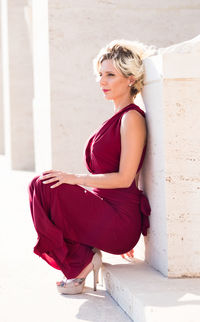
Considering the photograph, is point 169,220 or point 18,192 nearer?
point 169,220

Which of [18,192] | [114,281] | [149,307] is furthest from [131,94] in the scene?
[18,192]

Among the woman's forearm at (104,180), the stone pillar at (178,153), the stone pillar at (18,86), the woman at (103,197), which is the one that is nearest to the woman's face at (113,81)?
the woman at (103,197)

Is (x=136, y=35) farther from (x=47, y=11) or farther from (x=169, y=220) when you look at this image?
(x=169, y=220)

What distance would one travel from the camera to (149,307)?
8.96 feet

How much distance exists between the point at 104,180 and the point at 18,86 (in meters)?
10.3

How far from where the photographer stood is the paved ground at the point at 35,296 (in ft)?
10.0

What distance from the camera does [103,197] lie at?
141 inches

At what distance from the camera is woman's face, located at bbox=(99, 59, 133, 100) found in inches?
141

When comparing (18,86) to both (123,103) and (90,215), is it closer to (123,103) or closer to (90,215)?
(123,103)

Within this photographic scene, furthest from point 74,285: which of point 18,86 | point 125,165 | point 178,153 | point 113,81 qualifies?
point 18,86

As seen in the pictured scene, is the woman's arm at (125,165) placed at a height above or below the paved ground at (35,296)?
above

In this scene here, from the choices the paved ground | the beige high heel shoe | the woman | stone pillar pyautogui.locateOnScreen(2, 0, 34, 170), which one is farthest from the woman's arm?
stone pillar pyautogui.locateOnScreen(2, 0, 34, 170)

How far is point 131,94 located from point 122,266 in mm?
1074

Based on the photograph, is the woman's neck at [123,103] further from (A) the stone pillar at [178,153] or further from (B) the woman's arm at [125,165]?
(A) the stone pillar at [178,153]
